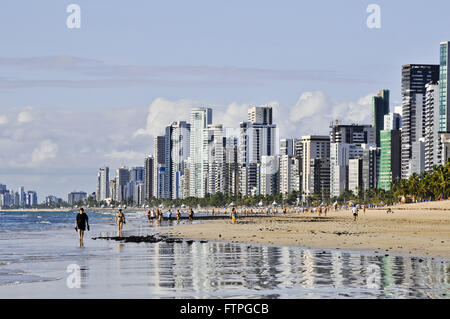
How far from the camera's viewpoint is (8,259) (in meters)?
33.9

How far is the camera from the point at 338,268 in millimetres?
26031

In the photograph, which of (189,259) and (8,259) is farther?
(8,259)

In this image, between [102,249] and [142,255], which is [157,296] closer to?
[142,255]

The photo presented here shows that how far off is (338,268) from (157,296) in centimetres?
852

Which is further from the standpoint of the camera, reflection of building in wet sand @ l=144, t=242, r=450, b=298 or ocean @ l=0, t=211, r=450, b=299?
reflection of building in wet sand @ l=144, t=242, r=450, b=298

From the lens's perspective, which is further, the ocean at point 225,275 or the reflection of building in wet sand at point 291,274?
the reflection of building in wet sand at point 291,274
